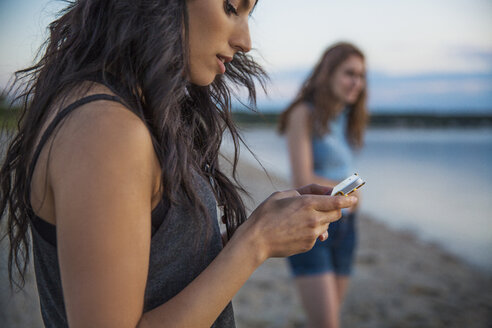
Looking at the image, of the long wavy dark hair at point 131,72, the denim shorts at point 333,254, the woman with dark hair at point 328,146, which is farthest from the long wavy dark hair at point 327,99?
the long wavy dark hair at point 131,72

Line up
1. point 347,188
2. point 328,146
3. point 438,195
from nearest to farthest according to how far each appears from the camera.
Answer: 1. point 347,188
2. point 328,146
3. point 438,195

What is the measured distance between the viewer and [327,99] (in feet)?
11.0

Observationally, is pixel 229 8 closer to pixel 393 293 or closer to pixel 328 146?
pixel 328 146

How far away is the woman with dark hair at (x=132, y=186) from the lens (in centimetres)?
83

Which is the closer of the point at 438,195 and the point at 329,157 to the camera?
A: the point at 329,157

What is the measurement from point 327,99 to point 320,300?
157 cm

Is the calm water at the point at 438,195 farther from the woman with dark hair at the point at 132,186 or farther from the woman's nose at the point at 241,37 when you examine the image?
the woman with dark hair at the point at 132,186

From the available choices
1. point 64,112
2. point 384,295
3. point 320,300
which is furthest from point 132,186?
point 384,295

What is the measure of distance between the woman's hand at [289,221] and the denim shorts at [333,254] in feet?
5.31

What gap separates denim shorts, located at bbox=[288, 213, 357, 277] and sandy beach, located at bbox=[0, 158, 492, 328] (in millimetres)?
1650

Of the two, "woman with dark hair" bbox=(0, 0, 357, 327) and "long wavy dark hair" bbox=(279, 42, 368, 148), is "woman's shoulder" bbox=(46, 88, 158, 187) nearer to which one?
"woman with dark hair" bbox=(0, 0, 357, 327)

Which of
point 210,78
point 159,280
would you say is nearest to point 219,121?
point 210,78

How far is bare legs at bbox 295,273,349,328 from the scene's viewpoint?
8.77 ft

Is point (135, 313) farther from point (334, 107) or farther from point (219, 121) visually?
point (334, 107)
